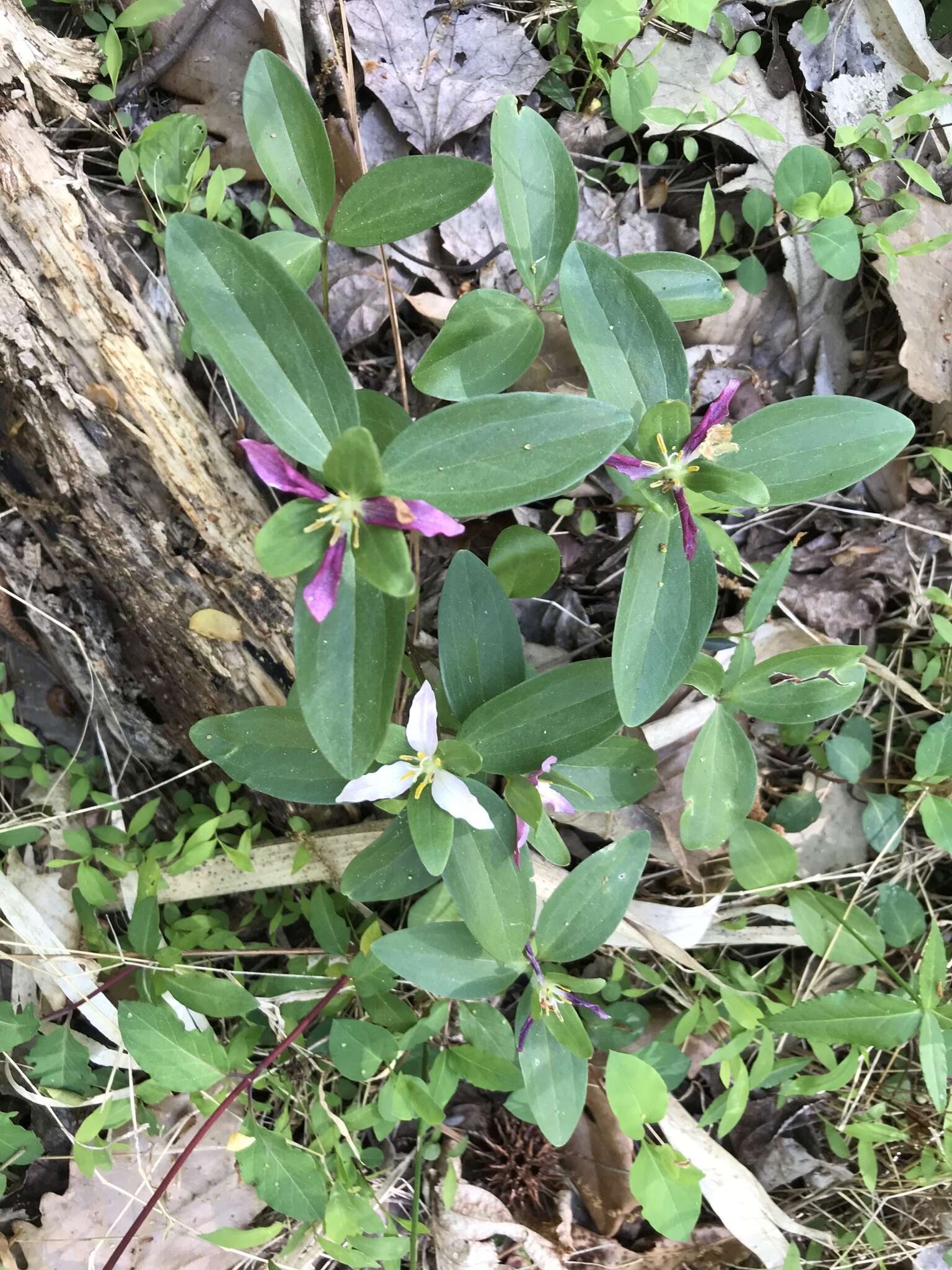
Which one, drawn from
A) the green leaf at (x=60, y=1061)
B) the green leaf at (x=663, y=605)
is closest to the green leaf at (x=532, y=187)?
the green leaf at (x=663, y=605)

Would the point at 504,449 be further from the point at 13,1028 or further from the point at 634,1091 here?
the point at 13,1028

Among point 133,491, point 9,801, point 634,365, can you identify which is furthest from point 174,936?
point 634,365

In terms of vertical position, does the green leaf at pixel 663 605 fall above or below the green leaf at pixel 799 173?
below

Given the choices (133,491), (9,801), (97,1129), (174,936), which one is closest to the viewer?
(133,491)

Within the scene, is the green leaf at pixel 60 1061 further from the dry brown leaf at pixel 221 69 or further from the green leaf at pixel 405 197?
the dry brown leaf at pixel 221 69

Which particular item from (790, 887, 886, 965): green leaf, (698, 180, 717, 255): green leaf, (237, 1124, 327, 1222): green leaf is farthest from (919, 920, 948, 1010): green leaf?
(698, 180, 717, 255): green leaf

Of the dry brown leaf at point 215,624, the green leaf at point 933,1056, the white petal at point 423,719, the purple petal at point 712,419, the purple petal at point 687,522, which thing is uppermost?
the purple petal at point 712,419

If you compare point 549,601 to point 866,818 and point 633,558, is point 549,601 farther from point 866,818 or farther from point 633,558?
point 866,818

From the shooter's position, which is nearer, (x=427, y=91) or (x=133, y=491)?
(x=133, y=491)
